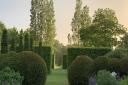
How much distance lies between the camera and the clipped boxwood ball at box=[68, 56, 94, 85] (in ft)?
81.1

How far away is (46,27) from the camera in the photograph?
79.0 m

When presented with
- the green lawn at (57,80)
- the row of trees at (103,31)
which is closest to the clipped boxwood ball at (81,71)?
the green lawn at (57,80)

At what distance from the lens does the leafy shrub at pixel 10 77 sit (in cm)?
1906

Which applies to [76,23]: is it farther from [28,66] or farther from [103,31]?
[28,66]

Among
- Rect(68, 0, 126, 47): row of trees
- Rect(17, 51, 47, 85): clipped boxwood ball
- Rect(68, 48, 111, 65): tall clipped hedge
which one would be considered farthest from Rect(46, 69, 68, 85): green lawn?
Rect(68, 0, 126, 47): row of trees

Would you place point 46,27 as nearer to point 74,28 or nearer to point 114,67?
point 74,28

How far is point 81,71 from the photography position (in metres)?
24.9

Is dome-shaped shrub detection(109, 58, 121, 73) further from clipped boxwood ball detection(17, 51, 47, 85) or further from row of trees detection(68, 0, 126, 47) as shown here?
row of trees detection(68, 0, 126, 47)

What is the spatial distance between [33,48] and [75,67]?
56.3 ft

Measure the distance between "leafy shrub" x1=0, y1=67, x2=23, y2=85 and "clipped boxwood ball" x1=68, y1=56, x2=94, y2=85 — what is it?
15.2ft

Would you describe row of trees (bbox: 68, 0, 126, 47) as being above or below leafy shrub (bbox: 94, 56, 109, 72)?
above

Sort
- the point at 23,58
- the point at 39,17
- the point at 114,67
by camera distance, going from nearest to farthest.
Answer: the point at 23,58 → the point at 114,67 → the point at 39,17

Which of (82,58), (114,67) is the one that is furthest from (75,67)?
(114,67)

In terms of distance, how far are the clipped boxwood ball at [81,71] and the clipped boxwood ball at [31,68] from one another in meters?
2.98
